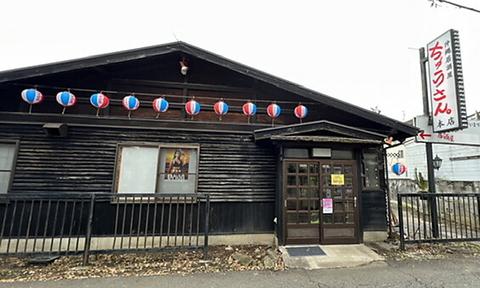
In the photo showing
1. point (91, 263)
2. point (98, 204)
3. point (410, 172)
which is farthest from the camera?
point (410, 172)

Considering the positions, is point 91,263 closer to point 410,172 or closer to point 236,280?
point 236,280

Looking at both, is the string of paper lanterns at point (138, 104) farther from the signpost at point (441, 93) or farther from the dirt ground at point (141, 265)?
the signpost at point (441, 93)

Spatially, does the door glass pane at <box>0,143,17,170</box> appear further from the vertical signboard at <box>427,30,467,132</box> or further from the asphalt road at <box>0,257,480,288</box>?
the vertical signboard at <box>427,30,467,132</box>

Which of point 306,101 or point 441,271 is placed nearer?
point 441,271

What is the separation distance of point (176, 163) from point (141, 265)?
7.43 ft

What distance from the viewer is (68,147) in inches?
213

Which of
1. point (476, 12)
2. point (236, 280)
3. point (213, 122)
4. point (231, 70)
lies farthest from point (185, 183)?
point (476, 12)

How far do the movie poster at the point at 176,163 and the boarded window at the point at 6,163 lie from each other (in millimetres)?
3329

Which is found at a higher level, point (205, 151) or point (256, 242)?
point (205, 151)

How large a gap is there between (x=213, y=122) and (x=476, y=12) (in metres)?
5.92

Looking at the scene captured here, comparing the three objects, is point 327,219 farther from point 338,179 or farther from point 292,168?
point 292,168

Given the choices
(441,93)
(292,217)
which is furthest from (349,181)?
(441,93)

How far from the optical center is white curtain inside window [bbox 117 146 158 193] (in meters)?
5.47

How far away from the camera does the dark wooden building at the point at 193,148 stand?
5.31 metres
